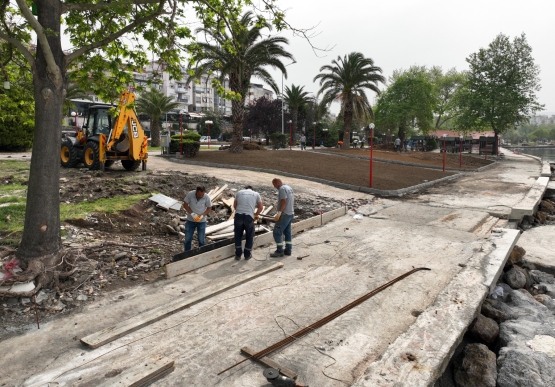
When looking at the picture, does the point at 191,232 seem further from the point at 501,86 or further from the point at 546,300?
the point at 501,86

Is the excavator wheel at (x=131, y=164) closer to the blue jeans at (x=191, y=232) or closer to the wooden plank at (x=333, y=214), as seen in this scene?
the wooden plank at (x=333, y=214)

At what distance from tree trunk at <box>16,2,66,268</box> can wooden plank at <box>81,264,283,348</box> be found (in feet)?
6.80

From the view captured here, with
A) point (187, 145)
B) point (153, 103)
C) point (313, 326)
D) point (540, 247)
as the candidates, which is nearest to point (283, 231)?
point (313, 326)

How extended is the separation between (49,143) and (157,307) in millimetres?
2951

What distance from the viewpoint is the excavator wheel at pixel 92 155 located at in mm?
14664

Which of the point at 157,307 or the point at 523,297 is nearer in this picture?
the point at 157,307

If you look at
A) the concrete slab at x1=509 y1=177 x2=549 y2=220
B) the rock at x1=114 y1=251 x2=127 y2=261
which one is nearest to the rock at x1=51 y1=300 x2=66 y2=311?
the rock at x1=114 y1=251 x2=127 y2=261

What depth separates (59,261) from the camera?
20.4ft

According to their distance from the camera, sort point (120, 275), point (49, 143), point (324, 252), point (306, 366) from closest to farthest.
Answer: point (306, 366) < point (49, 143) < point (120, 275) < point (324, 252)

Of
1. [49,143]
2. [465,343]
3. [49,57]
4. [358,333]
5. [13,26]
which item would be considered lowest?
[465,343]

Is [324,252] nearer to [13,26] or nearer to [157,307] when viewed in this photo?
[157,307]

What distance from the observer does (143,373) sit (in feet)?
12.8

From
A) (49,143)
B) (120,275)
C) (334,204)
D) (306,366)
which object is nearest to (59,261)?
(120,275)

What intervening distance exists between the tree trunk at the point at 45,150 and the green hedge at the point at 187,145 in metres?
16.3
